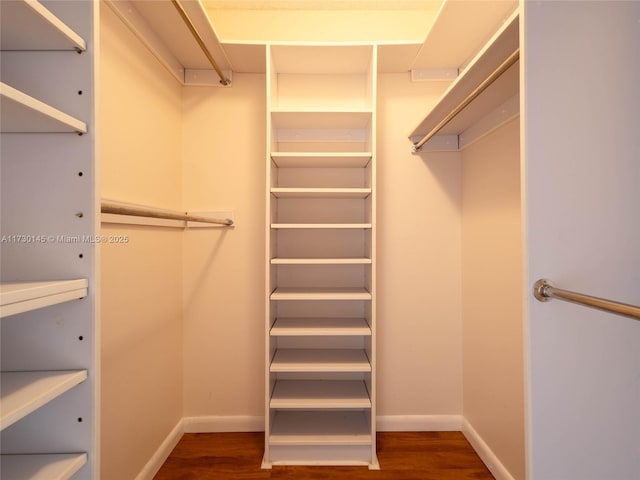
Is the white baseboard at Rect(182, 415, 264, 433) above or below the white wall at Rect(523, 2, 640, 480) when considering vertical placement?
below

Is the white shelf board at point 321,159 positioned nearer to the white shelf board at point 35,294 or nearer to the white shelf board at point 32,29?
the white shelf board at point 32,29

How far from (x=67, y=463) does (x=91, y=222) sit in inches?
22.0

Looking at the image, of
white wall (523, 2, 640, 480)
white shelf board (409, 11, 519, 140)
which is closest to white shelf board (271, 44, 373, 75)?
white shelf board (409, 11, 519, 140)

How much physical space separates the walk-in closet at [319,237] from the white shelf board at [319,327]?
22 millimetres

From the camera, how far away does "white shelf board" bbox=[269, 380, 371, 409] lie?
1659 mm

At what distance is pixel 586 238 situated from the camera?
83 centimetres

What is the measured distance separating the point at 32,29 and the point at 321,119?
1322 millimetres

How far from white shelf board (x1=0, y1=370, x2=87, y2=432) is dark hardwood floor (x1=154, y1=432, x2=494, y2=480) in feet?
4.02

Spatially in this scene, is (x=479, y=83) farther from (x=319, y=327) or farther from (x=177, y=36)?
(x=177, y=36)

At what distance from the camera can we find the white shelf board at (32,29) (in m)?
0.65

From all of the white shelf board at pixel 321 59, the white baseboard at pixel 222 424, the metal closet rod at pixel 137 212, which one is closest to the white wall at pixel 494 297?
the white shelf board at pixel 321 59

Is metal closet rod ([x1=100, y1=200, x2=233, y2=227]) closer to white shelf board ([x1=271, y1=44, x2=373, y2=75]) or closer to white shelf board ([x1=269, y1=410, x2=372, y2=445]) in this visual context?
white shelf board ([x1=271, y1=44, x2=373, y2=75])

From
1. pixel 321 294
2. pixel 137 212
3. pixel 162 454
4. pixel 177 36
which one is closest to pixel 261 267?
pixel 321 294

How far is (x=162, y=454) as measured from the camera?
168 cm
